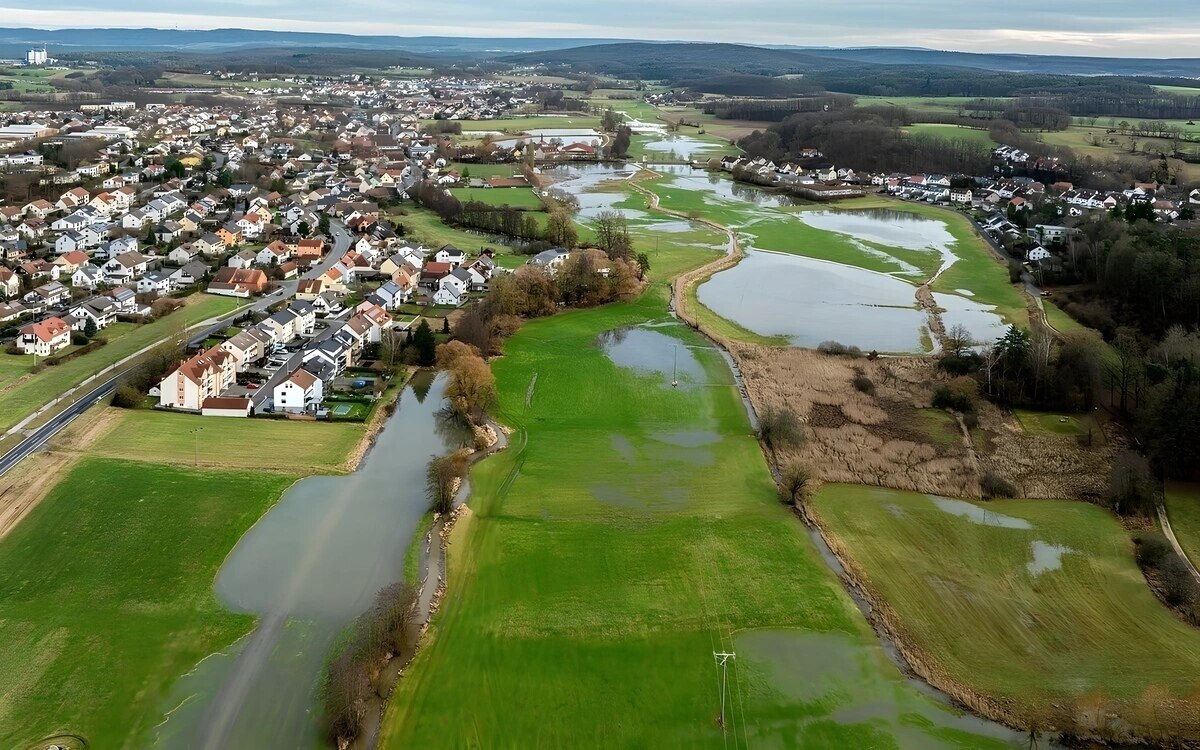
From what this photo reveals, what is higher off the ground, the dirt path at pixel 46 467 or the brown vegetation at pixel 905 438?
the brown vegetation at pixel 905 438

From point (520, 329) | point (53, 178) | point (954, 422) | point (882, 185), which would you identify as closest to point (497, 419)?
point (520, 329)

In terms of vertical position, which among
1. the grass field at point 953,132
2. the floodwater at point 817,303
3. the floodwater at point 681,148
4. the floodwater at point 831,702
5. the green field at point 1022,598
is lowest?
the floodwater at point 831,702

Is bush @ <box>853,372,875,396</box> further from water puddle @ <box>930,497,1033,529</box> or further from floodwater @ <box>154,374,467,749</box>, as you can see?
floodwater @ <box>154,374,467,749</box>

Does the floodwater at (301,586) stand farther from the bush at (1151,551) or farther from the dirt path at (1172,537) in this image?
the dirt path at (1172,537)

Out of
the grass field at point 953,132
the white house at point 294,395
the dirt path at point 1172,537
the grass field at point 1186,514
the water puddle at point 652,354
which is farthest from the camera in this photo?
the grass field at point 953,132

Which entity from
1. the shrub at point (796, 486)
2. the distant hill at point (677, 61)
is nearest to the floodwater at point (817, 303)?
the shrub at point (796, 486)

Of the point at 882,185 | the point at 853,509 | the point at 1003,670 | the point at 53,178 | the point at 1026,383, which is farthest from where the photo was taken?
the point at 882,185

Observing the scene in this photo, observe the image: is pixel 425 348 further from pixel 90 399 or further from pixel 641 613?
pixel 641 613

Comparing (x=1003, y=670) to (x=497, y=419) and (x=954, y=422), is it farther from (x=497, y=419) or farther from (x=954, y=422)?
(x=497, y=419)
